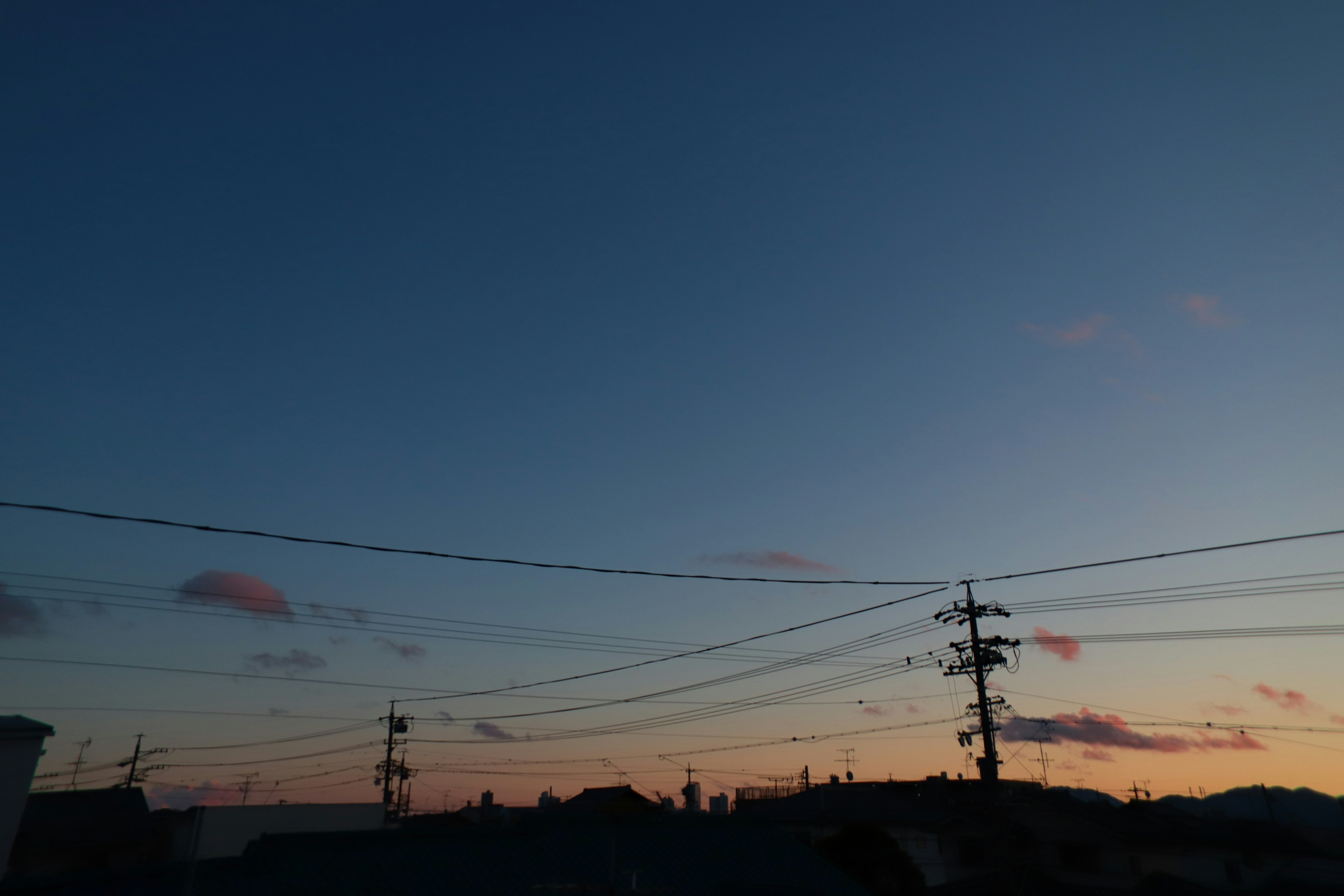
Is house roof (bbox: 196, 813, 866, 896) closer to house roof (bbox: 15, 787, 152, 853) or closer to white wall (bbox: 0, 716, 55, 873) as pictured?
white wall (bbox: 0, 716, 55, 873)

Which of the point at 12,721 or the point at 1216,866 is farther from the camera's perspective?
the point at 1216,866

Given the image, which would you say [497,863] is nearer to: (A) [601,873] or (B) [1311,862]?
(A) [601,873]

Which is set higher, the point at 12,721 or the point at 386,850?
the point at 12,721

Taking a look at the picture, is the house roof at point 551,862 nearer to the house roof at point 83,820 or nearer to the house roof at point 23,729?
the house roof at point 23,729

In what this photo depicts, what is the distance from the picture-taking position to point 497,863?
25.3 meters

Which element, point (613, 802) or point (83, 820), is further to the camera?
point (613, 802)

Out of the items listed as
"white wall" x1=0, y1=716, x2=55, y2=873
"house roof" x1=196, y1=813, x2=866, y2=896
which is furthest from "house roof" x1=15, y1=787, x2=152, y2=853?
"house roof" x1=196, y1=813, x2=866, y2=896

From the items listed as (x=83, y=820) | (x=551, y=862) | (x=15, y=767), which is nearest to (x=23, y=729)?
(x=15, y=767)

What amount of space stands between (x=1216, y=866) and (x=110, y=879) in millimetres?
59417

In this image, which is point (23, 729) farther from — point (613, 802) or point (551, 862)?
point (613, 802)

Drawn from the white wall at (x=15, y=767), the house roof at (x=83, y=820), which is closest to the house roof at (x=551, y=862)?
the white wall at (x=15, y=767)

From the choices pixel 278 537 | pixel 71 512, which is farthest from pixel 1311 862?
pixel 71 512

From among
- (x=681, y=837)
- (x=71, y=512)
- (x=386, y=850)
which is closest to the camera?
(x=71, y=512)

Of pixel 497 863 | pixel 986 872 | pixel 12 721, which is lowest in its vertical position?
pixel 986 872
